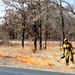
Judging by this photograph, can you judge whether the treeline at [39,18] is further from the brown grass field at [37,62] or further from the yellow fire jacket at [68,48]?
the yellow fire jacket at [68,48]

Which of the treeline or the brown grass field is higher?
the treeline

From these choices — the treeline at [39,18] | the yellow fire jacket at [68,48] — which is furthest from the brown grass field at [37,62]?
the treeline at [39,18]

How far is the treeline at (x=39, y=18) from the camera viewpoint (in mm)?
32562

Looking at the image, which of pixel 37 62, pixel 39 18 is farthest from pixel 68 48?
pixel 39 18

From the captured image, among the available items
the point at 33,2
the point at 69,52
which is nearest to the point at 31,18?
the point at 33,2

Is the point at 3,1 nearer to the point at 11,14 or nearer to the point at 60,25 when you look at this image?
the point at 11,14

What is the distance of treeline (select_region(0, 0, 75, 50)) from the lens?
107ft

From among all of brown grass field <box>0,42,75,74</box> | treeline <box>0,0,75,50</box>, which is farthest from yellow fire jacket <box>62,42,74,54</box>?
treeline <box>0,0,75,50</box>

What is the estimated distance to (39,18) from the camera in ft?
117

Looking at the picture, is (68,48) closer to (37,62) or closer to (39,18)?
(37,62)

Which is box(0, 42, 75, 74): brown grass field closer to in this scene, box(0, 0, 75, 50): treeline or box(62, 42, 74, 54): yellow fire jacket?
box(62, 42, 74, 54): yellow fire jacket

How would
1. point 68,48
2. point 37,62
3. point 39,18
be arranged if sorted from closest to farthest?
point 68,48 → point 37,62 → point 39,18

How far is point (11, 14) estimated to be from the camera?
140 feet

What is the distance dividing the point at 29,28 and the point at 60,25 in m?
7.03
